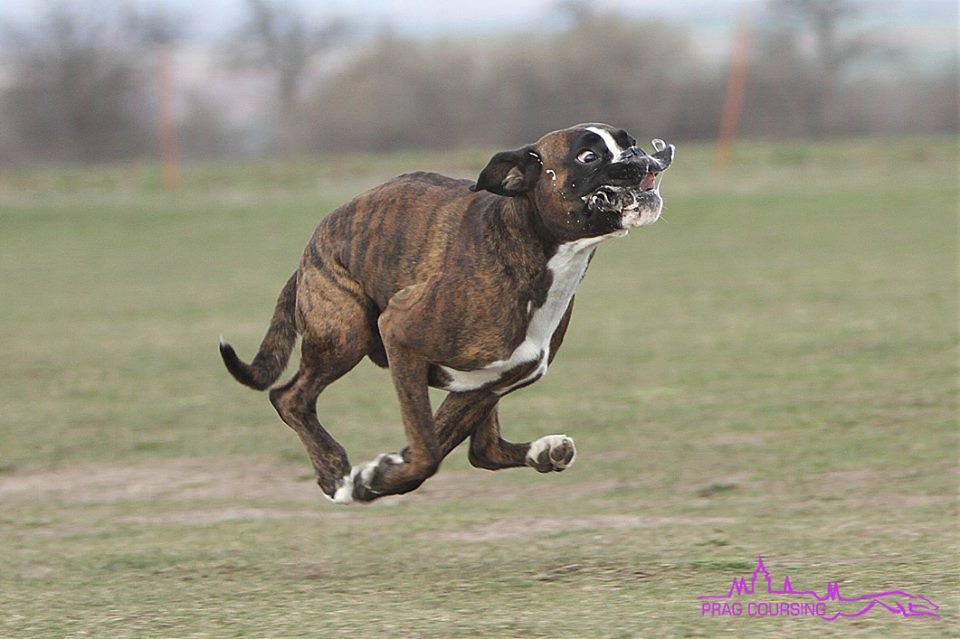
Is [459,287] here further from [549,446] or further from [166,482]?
[166,482]

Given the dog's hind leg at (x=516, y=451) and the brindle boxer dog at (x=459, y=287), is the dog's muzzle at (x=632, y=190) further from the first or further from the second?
the dog's hind leg at (x=516, y=451)

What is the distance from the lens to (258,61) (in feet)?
111

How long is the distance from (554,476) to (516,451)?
3.18 meters

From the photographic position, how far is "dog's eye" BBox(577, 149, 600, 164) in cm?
574

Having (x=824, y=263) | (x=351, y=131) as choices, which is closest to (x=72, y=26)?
(x=351, y=131)

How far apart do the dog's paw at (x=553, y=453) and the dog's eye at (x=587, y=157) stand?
1.34 m

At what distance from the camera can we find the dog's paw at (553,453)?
660 cm

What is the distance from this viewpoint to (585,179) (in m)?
5.73

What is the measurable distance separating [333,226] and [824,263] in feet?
46.3

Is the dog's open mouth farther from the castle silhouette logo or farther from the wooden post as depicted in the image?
the wooden post

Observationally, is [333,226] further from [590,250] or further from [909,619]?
[909,619]

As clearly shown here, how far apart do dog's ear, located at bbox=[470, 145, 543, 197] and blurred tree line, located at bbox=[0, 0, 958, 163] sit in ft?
78.4

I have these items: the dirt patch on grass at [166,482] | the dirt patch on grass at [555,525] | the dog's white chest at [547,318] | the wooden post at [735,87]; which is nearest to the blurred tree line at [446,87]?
the wooden post at [735,87]

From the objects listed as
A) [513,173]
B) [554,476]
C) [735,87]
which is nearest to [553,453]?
[513,173]
